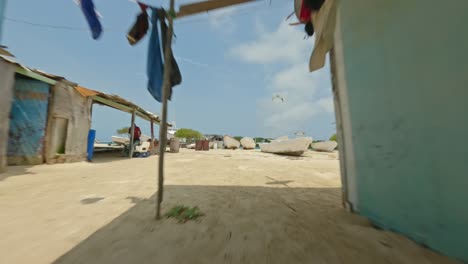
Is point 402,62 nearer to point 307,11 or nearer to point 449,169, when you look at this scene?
point 449,169

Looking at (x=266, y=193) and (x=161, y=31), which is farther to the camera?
(x=266, y=193)

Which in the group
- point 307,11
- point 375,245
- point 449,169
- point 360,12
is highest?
point 307,11

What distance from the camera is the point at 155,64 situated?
3369 mm

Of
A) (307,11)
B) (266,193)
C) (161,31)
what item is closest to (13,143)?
(161,31)

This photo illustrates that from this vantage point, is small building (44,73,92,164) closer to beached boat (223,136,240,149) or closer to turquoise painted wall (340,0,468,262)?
turquoise painted wall (340,0,468,262)

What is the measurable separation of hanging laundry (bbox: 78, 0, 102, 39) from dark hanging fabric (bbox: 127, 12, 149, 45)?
92cm

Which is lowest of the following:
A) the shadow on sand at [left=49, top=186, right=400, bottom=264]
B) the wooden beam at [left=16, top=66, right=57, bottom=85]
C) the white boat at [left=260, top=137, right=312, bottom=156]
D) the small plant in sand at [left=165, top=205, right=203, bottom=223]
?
the shadow on sand at [left=49, top=186, right=400, bottom=264]

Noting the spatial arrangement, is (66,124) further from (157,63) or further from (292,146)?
(292,146)

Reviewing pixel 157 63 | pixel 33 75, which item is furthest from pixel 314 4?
pixel 33 75

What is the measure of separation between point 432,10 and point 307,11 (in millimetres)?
2268

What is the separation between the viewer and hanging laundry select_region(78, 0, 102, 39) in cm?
372

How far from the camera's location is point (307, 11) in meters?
3.64

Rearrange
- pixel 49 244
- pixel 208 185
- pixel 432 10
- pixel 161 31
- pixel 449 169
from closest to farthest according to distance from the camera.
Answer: pixel 449 169
pixel 432 10
pixel 49 244
pixel 161 31
pixel 208 185

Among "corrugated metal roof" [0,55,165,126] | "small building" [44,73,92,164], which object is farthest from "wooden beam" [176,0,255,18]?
"small building" [44,73,92,164]
